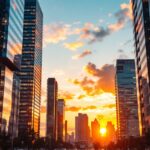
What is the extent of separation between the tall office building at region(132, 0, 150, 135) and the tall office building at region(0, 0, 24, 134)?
209 ft

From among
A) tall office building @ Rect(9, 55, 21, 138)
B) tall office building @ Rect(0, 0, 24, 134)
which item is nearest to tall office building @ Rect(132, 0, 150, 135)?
tall office building @ Rect(0, 0, 24, 134)

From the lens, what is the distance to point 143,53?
15338 cm

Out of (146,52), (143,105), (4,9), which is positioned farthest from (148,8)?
(4,9)

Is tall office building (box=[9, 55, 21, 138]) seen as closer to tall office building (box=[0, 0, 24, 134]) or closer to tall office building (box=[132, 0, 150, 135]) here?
tall office building (box=[0, 0, 24, 134])

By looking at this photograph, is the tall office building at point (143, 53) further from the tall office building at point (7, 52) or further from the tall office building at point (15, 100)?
the tall office building at point (15, 100)

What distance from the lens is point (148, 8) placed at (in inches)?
5866

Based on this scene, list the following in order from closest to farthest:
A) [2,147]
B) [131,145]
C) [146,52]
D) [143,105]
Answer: [2,147], [146,52], [143,105], [131,145]

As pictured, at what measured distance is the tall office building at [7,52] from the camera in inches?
5965

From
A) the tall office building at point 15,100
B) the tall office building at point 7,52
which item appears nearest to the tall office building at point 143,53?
the tall office building at point 7,52

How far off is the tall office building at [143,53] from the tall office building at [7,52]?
63577 mm

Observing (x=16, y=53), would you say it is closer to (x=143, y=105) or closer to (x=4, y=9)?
(x=4, y=9)

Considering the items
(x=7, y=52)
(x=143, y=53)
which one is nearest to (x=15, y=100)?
(x=7, y=52)

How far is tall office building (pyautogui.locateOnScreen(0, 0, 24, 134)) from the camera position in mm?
151500

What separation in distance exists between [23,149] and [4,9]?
71.9m
